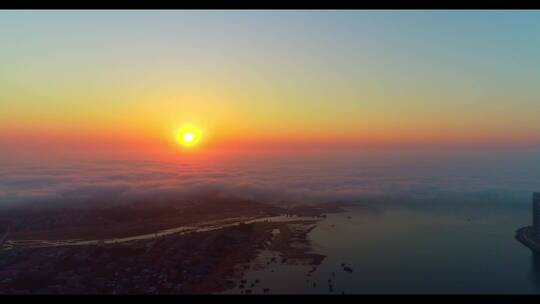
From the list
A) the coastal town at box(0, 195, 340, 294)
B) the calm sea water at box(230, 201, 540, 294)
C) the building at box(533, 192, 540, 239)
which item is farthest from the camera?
the building at box(533, 192, 540, 239)

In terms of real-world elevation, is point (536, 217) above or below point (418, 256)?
above

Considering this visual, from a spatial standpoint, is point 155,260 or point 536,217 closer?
point 155,260

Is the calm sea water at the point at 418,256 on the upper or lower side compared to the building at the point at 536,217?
lower

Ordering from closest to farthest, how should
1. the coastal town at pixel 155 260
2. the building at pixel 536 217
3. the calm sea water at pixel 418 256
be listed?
the coastal town at pixel 155 260 → the calm sea water at pixel 418 256 → the building at pixel 536 217

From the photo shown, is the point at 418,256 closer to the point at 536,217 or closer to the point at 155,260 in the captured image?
the point at 536,217

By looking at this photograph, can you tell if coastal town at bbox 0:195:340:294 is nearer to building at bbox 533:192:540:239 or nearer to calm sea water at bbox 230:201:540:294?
calm sea water at bbox 230:201:540:294

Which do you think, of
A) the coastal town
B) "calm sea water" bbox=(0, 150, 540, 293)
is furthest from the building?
the coastal town

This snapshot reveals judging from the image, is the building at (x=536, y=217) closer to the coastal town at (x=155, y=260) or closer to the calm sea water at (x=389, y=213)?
the calm sea water at (x=389, y=213)

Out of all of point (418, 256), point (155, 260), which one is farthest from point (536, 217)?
point (155, 260)

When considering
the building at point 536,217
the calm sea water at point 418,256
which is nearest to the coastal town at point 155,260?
the calm sea water at point 418,256
